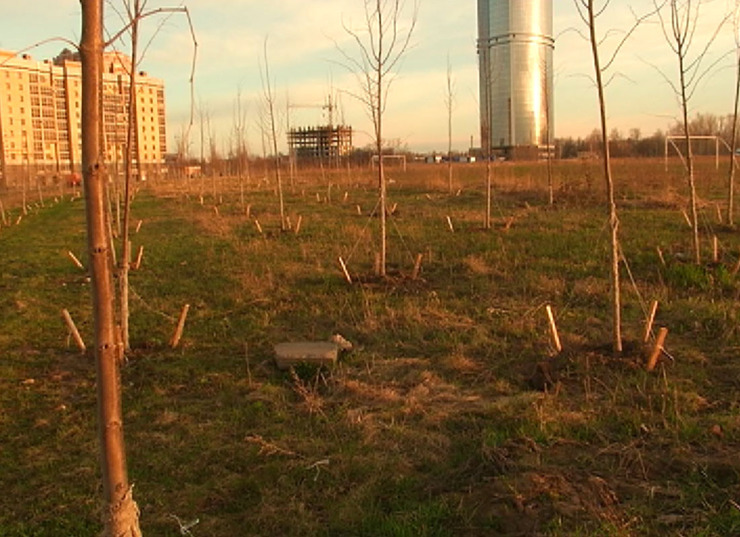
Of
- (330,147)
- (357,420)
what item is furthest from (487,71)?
(330,147)

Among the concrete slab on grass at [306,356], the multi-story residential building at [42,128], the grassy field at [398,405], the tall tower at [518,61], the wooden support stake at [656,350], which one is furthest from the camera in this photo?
the multi-story residential building at [42,128]

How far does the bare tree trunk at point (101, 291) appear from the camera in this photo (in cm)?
199

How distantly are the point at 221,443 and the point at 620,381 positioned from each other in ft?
10.1

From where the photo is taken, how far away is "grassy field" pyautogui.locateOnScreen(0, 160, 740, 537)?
10.5 feet

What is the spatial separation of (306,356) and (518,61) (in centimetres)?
2098

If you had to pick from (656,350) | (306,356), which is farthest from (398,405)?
(656,350)

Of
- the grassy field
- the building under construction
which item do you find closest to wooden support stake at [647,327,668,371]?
the grassy field

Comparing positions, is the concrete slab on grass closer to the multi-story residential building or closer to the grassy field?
the grassy field

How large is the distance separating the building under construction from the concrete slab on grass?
59.0ft

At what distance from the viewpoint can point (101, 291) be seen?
2.12 m

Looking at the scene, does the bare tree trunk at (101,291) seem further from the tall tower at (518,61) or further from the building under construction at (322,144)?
the building under construction at (322,144)

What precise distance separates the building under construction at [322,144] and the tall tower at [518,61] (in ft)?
23.0

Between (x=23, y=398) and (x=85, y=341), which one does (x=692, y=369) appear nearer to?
(x=23, y=398)

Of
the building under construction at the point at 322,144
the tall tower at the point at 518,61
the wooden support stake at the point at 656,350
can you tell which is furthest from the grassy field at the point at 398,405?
the building under construction at the point at 322,144
